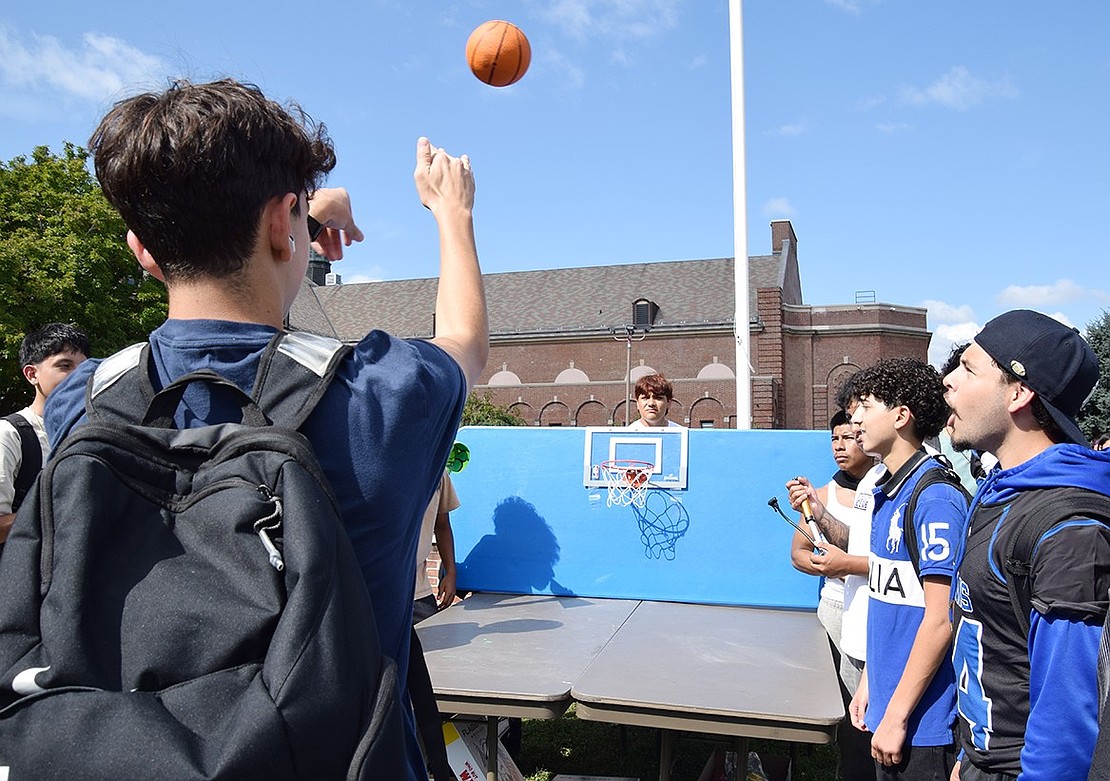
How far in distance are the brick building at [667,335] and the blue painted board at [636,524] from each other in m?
36.2

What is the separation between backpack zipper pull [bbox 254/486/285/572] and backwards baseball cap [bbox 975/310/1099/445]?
2.34m

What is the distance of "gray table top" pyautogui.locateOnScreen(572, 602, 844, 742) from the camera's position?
3.25 metres

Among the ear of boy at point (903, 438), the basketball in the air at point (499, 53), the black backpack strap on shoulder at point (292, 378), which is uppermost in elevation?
the basketball in the air at point (499, 53)

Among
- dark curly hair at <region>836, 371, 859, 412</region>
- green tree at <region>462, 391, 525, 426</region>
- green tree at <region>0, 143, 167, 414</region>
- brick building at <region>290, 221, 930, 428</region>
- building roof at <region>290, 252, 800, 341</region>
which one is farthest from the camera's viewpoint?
building roof at <region>290, 252, 800, 341</region>

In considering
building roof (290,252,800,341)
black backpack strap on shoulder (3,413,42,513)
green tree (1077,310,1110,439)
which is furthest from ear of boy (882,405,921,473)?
building roof (290,252,800,341)

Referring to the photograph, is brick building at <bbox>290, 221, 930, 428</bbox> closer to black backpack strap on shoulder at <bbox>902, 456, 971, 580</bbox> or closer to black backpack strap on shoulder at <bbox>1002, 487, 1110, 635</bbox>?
black backpack strap on shoulder at <bbox>902, 456, 971, 580</bbox>

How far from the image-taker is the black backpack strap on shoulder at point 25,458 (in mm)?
4023

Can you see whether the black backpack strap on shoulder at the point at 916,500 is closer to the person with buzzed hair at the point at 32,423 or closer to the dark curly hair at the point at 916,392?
the dark curly hair at the point at 916,392

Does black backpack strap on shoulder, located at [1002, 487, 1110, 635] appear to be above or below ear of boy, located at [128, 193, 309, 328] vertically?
below

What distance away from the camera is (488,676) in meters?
3.77

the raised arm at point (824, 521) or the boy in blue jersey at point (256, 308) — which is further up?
the boy in blue jersey at point (256, 308)

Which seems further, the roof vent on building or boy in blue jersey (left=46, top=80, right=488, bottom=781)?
the roof vent on building

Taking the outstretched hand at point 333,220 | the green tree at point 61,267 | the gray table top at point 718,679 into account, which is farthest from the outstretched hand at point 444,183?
the green tree at point 61,267

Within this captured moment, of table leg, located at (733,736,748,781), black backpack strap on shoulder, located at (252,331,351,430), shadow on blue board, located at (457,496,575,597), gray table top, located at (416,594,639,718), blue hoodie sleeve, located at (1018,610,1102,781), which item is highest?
black backpack strap on shoulder, located at (252,331,351,430)
